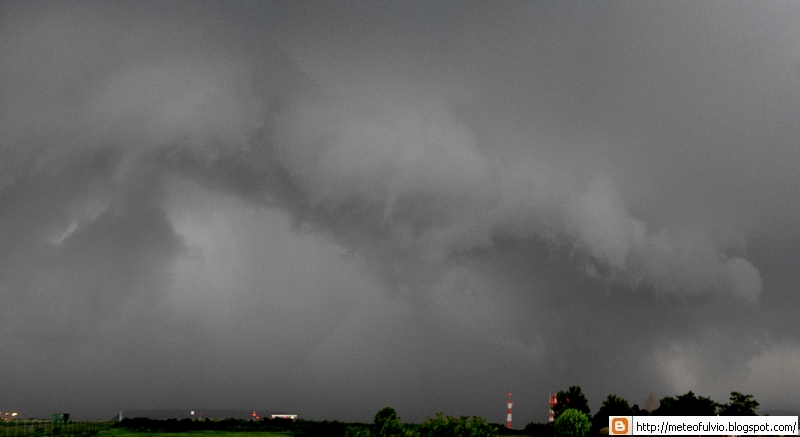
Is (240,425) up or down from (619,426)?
down

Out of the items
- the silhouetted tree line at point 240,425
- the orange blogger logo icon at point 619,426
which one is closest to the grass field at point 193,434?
the silhouetted tree line at point 240,425

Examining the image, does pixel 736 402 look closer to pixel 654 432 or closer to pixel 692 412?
pixel 692 412

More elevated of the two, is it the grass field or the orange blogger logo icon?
the orange blogger logo icon

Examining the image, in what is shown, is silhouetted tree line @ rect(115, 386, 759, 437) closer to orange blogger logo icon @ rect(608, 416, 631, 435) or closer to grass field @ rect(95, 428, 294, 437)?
grass field @ rect(95, 428, 294, 437)

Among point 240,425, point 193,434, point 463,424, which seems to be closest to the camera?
point 463,424

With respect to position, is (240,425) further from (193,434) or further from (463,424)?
(463,424)

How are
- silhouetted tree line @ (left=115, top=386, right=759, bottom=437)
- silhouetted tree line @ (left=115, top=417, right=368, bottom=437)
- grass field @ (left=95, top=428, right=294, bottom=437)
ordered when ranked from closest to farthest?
silhouetted tree line @ (left=115, top=386, right=759, bottom=437) < grass field @ (left=95, top=428, right=294, bottom=437) < silhouetted tree line @ (left=115, top=417, right=368, bottom=437)

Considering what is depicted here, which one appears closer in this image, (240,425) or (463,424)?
(463,424)

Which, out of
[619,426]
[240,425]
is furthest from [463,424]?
[240,425]

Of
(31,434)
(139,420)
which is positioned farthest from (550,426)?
(31,434)

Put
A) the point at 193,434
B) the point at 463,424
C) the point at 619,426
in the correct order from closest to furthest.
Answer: the point at 463,424, the point at 193,434, the point at 619,426

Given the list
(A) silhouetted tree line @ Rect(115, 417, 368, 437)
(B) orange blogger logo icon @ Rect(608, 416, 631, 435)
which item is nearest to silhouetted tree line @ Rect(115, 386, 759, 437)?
(A) silhouetted tree line @ Rect(115, 417, 368, 437)

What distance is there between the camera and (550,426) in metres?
90.2

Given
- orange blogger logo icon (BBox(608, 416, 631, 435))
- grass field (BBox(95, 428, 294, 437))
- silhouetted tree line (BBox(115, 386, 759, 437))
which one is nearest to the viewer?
silhouetted tree line (BBox(115, 386, 759, 437))
